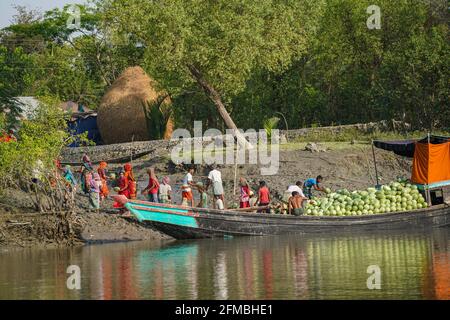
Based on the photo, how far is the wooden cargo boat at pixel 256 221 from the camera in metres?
26.7

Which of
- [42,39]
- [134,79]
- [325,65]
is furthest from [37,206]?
[42,39]

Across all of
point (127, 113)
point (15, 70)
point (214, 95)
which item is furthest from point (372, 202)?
point (15, 70)

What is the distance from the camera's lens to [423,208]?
28.8m

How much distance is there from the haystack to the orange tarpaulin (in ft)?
57.1

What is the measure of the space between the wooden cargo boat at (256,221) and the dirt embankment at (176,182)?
2325mm

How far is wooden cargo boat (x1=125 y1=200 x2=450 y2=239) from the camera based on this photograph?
87.5ft

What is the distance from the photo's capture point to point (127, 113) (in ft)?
145

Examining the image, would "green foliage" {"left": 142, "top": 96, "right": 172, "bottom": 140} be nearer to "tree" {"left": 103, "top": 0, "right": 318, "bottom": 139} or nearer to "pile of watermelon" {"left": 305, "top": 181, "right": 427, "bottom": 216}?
"tree" {"left": 103, "top": 0, "right": 318, "bottom": 139}
